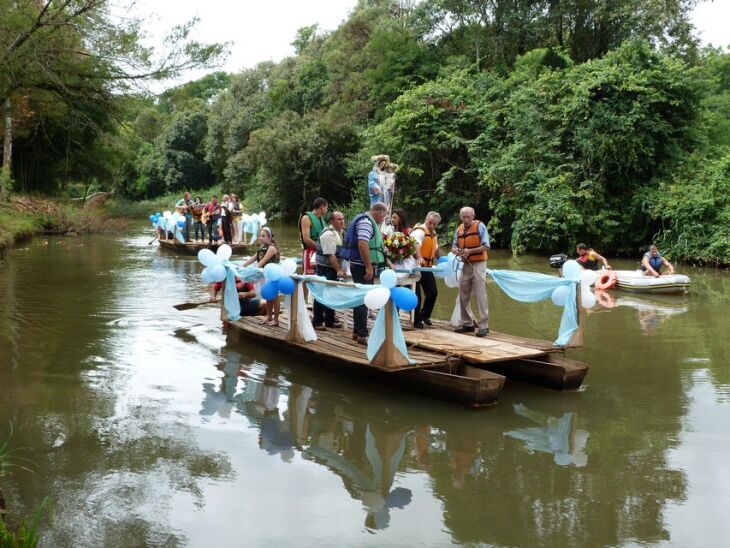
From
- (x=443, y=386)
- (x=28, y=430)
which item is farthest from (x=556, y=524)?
(x=28, y=430)

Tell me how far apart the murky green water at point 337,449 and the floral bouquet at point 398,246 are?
177 cm

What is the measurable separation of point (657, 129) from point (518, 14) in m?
10.6

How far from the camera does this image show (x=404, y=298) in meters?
7.00

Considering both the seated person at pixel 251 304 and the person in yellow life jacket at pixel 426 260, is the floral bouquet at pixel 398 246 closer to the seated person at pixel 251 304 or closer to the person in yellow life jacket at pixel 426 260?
the person in yellow life jacket at pixel 426 260

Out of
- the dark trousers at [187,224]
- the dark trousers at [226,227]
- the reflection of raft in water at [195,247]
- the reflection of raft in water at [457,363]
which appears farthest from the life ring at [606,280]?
the dark trousers at [187,224]

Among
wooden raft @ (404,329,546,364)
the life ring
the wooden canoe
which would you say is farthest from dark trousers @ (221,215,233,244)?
wooden raft @ (404,329,546,364)

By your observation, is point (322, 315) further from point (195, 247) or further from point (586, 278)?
point (195, 247)

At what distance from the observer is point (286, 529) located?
16.1ft

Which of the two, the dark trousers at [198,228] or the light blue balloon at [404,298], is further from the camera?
the dark trousers at [198,228]

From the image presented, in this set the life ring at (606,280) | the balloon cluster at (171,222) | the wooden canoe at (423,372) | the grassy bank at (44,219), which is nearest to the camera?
the wooden canoe at (423,372)

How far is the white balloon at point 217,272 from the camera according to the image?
10234 millimetres

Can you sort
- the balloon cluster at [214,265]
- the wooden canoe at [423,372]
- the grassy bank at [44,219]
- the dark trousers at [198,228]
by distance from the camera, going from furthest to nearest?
the dark trousers at [198,228], the grassy bank at [44,219], the balloon cluster at [214,265], the wooden canoe at [423,372]

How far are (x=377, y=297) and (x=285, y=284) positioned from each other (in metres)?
2.04

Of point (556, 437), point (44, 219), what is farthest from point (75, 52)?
point (44, 219)
